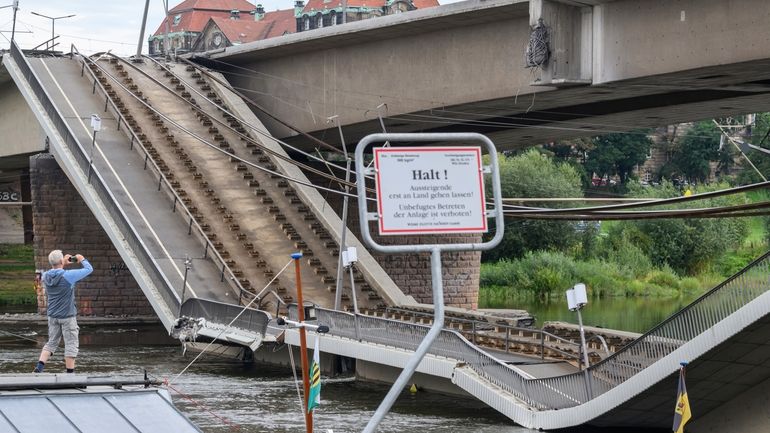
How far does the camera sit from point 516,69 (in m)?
34.2

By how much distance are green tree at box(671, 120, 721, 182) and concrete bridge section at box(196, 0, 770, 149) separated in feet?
226

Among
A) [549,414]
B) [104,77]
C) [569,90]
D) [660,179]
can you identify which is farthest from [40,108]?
[660,179]

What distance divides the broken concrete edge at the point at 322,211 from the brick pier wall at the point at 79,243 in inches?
247

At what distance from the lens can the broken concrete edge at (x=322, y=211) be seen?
3769 cm

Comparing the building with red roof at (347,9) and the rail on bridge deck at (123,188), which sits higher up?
the building with red roof at (347,9)

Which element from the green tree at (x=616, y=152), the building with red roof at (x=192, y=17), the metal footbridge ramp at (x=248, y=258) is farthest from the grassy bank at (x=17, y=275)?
the building with red roof at (x=192, y=17)

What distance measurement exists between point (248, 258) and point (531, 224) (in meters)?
36.1

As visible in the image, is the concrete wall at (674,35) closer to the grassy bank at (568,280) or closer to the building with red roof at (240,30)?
the grassy bank at (568,280)

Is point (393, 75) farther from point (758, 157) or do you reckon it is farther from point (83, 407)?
point (758, 157)

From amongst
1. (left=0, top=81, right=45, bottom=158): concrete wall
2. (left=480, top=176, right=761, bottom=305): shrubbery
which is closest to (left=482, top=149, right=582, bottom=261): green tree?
(left=480, top=176, right=761, bottom=305): shrubbery

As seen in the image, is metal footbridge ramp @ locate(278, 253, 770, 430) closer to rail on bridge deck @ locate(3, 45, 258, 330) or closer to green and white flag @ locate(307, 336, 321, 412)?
green and white flag @ locate(307, 336, 321, 412)

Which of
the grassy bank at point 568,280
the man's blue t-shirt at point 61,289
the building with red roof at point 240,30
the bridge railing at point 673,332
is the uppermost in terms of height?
the building with red roof at point 240,30

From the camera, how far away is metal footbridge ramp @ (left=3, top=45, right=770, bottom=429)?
854 inches

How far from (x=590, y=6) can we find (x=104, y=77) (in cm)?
2271
